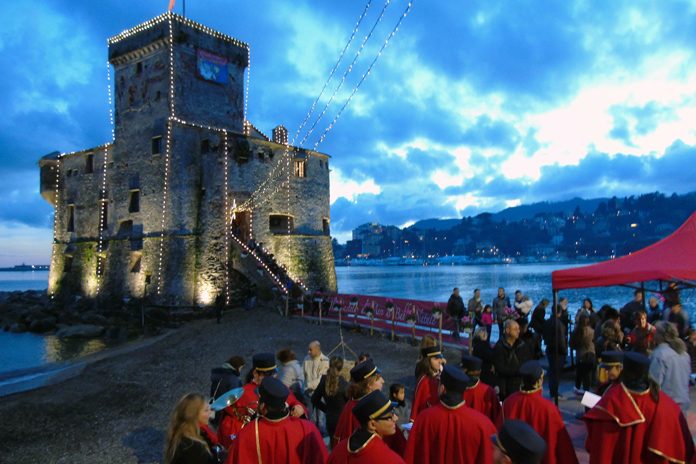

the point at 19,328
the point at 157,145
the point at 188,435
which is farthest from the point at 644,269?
the point at 19,328

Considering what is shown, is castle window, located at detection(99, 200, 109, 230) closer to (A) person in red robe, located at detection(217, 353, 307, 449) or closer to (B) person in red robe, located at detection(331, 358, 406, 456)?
(A) person in red robe, located at detection(217, 353, 307, 449)

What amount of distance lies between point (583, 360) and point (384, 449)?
7.12 m

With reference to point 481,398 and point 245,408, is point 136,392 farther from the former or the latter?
point 481,398

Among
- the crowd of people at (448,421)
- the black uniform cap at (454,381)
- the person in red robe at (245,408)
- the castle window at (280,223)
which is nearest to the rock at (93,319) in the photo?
the castle window at (280,223)

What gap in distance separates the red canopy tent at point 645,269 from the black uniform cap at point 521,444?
6.09m

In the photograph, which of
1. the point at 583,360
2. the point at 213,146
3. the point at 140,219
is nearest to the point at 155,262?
the point at 140,219

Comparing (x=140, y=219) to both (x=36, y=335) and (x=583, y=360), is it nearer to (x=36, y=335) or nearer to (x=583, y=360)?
(x=36, y=335)

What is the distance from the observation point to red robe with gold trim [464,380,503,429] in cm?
506

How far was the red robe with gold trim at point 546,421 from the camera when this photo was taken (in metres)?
4.19

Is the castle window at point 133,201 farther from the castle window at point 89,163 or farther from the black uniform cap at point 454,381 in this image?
the black uniform cap at point 454,381

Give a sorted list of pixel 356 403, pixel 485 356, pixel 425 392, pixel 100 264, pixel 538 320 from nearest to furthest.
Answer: pixel 356 403
pixel 425 392
pixel 485 356
pixel 538 320
pixel 100 264

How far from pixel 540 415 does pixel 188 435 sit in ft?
10.5

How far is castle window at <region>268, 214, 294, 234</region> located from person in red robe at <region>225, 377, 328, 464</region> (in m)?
25.2

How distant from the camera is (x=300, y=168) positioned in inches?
1181
